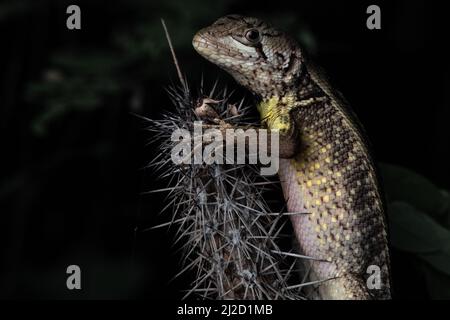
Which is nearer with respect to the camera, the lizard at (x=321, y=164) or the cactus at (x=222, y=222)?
the cactus at (x=222, y=222)

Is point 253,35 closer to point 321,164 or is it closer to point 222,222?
point 321,164

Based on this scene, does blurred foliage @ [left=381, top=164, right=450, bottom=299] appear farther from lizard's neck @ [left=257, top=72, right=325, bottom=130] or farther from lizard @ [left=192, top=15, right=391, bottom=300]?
lizard's neck @ [left=257, top=72, right=325, bottom=130]

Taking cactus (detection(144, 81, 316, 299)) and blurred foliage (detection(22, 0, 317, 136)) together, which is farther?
blurred foliage (detection(22, 0, 317, 136))

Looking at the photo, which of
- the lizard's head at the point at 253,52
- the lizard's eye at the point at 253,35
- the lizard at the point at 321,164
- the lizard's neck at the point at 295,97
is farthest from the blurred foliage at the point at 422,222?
the lizard's eye at the point at 253,35

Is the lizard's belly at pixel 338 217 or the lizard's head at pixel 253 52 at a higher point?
the lizard's head at pixel 253 52

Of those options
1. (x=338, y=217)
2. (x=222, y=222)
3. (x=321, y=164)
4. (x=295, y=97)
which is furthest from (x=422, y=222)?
(x=222, y=222)

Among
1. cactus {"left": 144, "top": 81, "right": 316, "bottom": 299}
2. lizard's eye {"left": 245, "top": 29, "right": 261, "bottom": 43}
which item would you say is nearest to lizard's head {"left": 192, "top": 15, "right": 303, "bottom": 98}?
lizard's eye {"left": 245, "top": 29, "right": 261, "bottom": 43}

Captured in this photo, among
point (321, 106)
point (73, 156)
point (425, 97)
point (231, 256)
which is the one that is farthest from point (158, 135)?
point (425, 97)

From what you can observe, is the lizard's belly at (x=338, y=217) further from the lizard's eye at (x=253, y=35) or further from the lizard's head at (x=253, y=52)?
the lizard's eye at (x=253, y=35)
